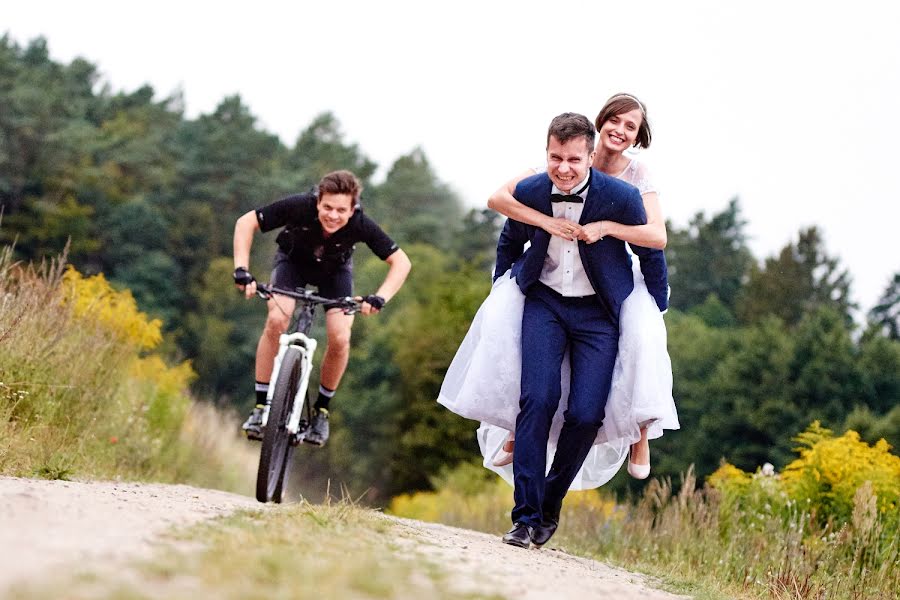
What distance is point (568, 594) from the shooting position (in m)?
4.68

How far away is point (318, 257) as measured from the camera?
840 centimetres

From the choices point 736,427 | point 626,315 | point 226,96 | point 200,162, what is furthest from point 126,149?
point 626,315

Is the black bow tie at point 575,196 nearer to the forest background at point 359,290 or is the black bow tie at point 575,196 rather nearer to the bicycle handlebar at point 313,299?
the bicycle handlebar at point 313,299

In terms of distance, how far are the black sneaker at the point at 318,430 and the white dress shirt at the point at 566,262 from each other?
2.42 m

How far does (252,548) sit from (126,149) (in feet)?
209

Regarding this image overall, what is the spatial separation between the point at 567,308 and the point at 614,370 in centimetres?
44

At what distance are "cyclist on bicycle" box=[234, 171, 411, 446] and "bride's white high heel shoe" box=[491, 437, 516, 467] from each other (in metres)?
1.15

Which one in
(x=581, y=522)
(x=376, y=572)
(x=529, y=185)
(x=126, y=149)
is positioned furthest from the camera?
(x=126, y=149)

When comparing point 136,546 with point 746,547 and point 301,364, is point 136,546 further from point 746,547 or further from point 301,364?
point 746,547

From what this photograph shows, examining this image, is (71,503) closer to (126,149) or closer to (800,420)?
(800,420)

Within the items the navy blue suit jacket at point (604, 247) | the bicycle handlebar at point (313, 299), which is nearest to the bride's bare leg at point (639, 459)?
the navy blue suit jacket at point (604, 247)

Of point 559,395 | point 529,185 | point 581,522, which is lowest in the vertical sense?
point 581,522

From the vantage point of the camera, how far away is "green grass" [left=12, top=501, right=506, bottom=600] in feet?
11.9

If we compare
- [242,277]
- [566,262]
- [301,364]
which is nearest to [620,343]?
[566,262]
